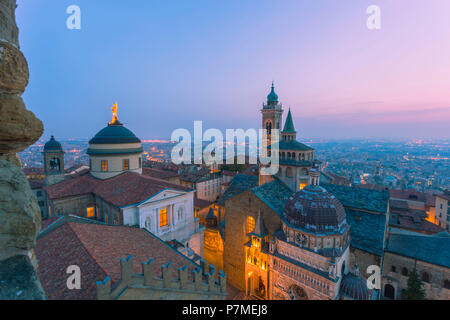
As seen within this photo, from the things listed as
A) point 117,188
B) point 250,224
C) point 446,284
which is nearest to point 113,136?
point 117,188

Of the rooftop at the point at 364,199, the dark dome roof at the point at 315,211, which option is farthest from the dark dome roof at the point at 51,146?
the rooftop at the point at 364,199

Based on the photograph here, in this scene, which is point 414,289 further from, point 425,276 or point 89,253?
point 89,253

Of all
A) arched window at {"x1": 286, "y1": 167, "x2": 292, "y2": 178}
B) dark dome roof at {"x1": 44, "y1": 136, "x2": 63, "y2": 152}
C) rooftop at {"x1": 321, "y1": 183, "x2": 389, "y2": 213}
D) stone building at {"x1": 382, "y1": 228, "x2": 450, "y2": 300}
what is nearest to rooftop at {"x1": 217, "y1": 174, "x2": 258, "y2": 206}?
arched window at {"x1": 286, "y1": 167, "x2": 292, "y2": 178}

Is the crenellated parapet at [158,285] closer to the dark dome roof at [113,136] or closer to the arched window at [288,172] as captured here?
the dark dome roof at [113,136]

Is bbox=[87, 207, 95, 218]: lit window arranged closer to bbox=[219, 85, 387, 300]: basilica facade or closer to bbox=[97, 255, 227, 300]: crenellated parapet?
bbox=[219, 85, 387, 300]: basilica facade

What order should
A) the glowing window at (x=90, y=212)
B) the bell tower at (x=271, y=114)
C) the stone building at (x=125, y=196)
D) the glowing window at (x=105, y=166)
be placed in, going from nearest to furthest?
the stone building at (x=125, y=196)
the glowing window at (x=90, y=212)
the glowing window at (x=105, y=166)
the bell tower at (x=271, y=114)
